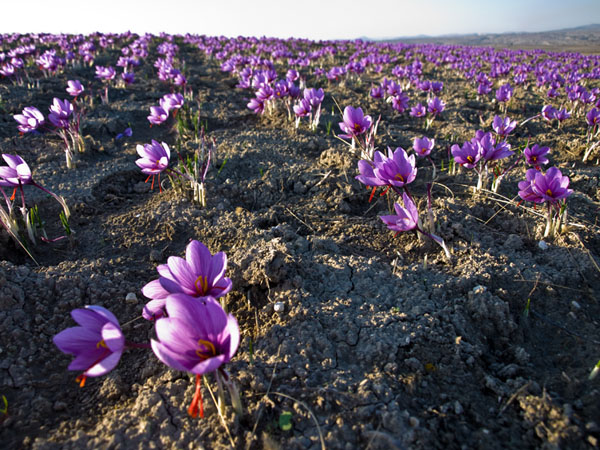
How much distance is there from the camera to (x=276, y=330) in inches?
65.2

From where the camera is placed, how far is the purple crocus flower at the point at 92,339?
1.04m

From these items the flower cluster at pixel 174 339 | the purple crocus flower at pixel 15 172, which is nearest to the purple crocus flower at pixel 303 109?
the purple crocus flower at pixel 15 172

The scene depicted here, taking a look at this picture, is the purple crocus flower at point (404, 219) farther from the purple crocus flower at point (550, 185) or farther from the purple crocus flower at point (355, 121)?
the purple crocus flower at point (355, 121)

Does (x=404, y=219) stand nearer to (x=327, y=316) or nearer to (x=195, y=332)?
(x=327, y=316)

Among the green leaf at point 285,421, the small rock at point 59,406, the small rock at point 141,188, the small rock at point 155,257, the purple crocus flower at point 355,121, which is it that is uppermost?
the purple crocus flower at point 355,121

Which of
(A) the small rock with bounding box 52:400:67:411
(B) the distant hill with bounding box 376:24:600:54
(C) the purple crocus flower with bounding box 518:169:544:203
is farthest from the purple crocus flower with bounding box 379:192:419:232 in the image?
(B) the distant hill with bounding box 376:24:600:54

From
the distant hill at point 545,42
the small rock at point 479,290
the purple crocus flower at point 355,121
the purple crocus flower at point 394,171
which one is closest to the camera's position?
the small rock at point 479,290

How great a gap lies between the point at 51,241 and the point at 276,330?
1.75 m

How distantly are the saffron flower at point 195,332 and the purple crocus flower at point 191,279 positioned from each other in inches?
7.6

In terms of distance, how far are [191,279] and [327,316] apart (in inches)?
26.8

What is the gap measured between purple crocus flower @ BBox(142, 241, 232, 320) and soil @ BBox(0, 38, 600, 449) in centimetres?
34

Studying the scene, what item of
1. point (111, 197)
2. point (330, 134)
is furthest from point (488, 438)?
point (330, 134)

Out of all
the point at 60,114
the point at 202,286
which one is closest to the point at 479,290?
the point at 202,286

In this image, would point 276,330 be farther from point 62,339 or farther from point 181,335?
point 62,339
